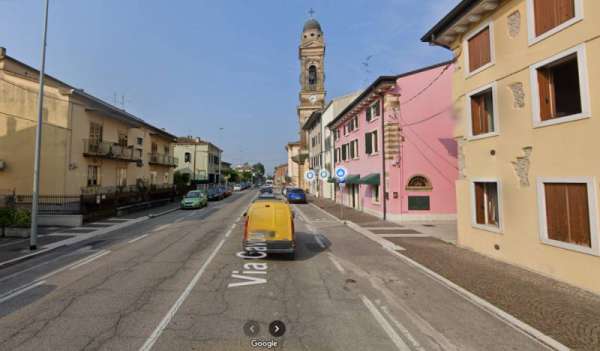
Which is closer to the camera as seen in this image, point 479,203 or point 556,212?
point 556,212

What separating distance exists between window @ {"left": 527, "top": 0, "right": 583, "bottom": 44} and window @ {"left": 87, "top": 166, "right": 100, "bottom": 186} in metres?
28.4

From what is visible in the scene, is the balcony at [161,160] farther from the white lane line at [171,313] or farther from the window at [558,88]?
the window at [558,88]

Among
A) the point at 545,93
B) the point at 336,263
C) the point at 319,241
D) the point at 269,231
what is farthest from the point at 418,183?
the point at 269,231

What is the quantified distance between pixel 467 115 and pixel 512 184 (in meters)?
3.16

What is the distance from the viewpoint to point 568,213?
6445mm

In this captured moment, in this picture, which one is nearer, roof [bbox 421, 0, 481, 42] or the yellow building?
roof [bbox 421, 0, 481, 42]

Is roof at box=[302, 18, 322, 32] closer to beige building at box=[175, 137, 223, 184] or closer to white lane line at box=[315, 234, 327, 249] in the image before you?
beige building at box=[175, 137, 223, 184]

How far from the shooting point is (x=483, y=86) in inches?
355

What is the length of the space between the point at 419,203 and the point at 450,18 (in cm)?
1051

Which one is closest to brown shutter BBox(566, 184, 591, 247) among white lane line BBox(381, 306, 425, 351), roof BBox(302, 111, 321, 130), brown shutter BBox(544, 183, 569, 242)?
brown shutter BBox(544, 183, 569, 242)

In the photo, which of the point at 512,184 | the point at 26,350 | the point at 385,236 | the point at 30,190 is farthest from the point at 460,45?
the point at 30,190

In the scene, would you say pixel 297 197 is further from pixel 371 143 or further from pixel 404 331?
pixel 404 331

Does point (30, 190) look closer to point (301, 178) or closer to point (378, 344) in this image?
point (378, 344)

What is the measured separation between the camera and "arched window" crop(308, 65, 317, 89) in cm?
5534
